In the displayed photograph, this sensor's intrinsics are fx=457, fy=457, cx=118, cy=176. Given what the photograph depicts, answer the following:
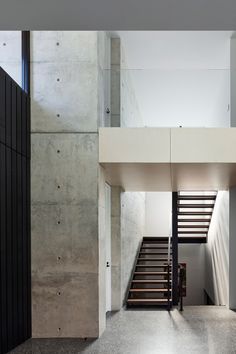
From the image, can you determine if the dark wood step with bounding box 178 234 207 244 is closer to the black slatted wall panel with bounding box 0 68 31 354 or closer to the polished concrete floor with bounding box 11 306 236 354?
the polished concrete floor with bounding box 11 306 236 354

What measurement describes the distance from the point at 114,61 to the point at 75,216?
2.98 m

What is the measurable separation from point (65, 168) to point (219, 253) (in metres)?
5.31

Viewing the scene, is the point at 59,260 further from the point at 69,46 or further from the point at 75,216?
the point at 69,46

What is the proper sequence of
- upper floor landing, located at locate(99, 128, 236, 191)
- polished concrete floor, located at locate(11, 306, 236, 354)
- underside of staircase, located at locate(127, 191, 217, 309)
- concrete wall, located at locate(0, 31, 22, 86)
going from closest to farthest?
polished concrete floor, located at locate(11, 306, 236, 354), concrete wall, located at locate(0, 31, 22, 86), upper floor landing, located at locate(99, 128, 236, 191), underside of staircase, located at locate(127, 191, 217, 309)

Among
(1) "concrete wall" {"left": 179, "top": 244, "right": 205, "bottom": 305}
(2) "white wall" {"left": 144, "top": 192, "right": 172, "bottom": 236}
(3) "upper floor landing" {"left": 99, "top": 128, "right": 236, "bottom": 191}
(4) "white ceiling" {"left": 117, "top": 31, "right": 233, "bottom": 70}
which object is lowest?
(1) "concrete wall" {"left": 179, "top": 244, "right": 205, "bottom": 305}

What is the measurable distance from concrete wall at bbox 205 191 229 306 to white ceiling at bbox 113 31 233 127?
8.16 ft

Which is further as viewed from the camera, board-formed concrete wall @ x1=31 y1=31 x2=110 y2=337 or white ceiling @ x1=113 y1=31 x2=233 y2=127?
white ceiling @ x1=113 y1=31 x2=233 y2=127

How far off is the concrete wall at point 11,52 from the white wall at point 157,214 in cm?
885

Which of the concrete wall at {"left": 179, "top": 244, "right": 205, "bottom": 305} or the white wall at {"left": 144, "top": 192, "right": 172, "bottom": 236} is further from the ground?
the white wall at {"left": 144, "top": 192, "right": 172, "bottom": 236}

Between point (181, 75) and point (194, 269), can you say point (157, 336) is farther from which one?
point (194, 269)

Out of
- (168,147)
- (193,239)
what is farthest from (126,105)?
(193,239)

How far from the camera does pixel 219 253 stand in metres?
10.3

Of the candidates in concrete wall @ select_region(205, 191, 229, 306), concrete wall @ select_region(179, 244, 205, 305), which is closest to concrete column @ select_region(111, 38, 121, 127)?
concrete wall @ select_region(205, 191, 229, 306)

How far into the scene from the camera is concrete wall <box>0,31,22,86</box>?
19.9 feet
